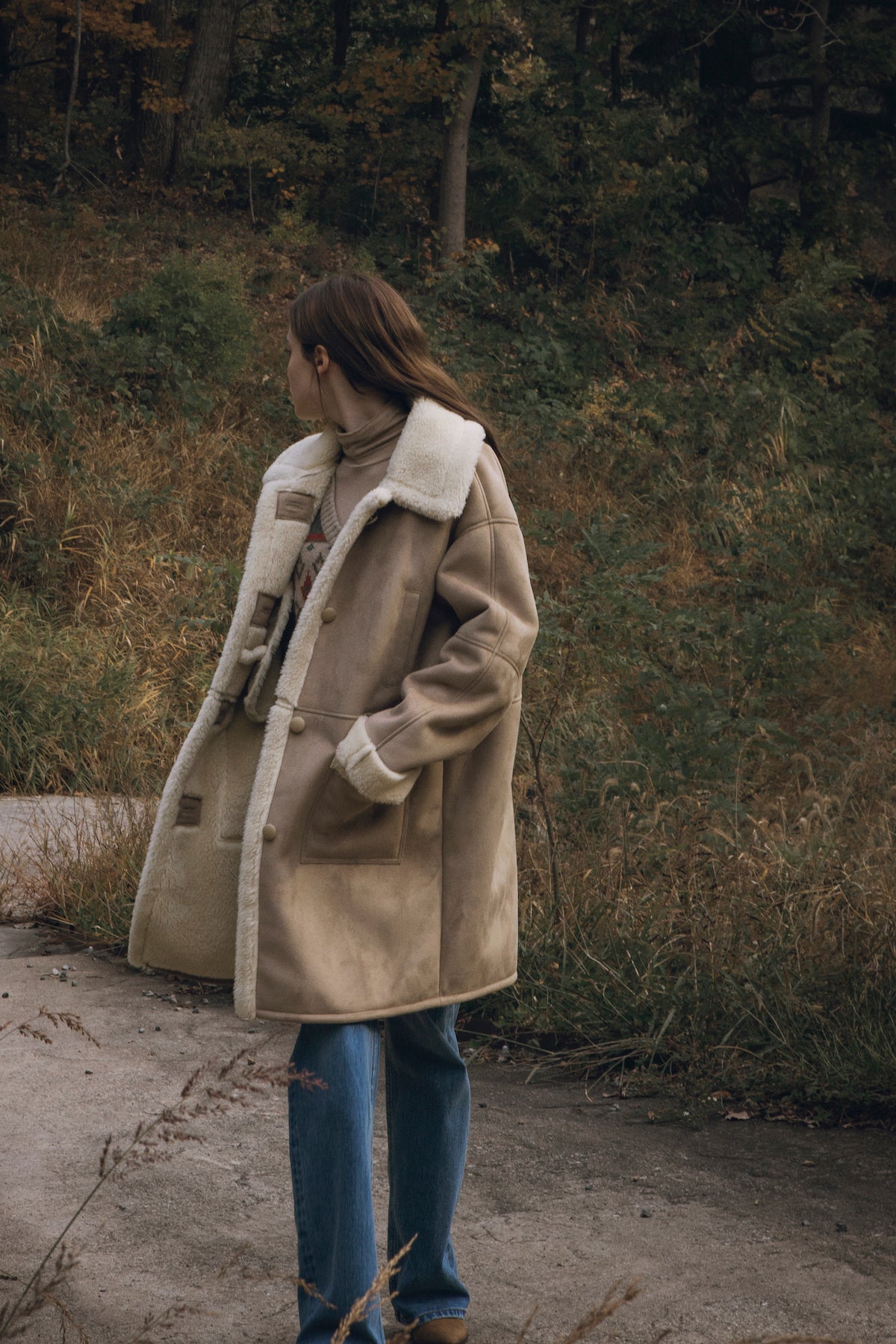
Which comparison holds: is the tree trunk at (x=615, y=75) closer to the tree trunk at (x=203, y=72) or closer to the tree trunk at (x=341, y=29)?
the tree trunk at (x=341, y=29)

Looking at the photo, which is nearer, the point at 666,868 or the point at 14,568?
the point at 666,868

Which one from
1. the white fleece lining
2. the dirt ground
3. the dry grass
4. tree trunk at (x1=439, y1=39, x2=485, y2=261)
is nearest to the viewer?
the white fleece lining

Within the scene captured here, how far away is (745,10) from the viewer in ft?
52.7

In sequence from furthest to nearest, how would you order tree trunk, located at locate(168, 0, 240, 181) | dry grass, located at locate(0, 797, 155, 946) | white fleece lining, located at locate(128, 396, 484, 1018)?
tree trunk, located at locate(168, 0, 240, 181), dry grass, located at locate(0, 797, 155, 946), white fleece lining, located at locate(128, 396, 484, 1018)

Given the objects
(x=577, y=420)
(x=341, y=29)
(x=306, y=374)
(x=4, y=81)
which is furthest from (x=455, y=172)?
(x=306, y=374)

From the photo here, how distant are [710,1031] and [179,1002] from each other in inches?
65.7

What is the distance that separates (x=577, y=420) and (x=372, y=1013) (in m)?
10.7

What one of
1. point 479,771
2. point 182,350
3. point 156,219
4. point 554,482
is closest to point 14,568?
point 182,350

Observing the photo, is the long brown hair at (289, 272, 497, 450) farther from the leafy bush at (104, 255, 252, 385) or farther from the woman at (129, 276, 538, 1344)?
the leafy bush at (104, 255, 252, 385)

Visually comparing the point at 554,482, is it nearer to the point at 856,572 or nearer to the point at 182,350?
the point at 856,572

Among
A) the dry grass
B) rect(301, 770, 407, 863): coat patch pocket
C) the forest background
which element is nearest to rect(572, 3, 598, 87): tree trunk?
the forest background

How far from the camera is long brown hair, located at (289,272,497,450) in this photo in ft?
7.70

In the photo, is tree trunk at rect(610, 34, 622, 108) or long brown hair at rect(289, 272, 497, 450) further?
tree trunk at rect(610, 34, 622, 108)

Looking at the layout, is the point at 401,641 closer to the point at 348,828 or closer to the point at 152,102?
the point at 348,828
